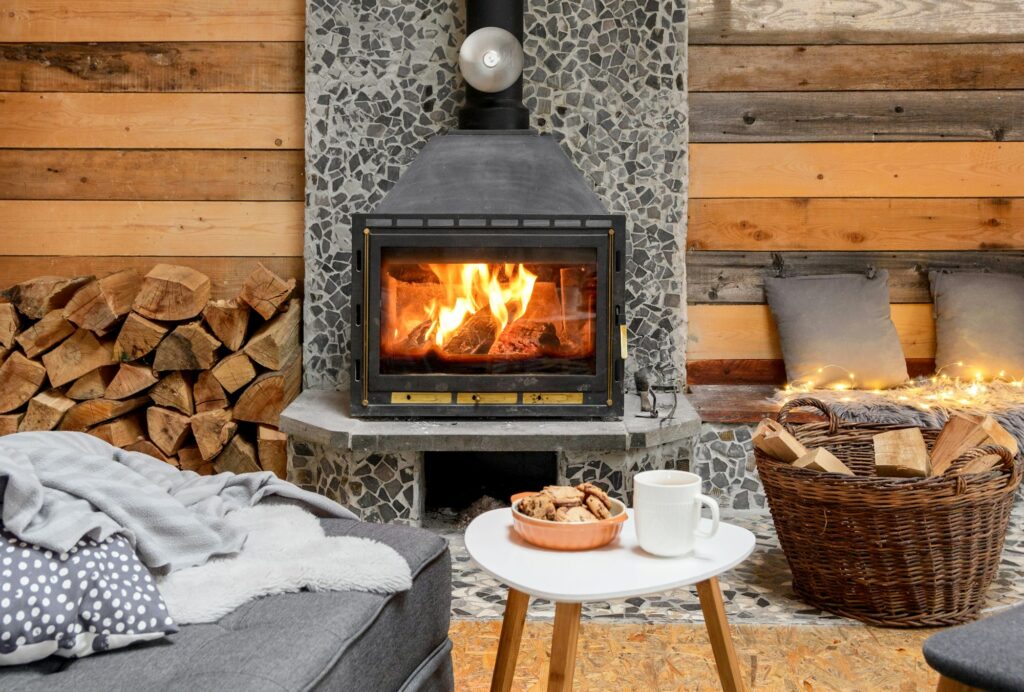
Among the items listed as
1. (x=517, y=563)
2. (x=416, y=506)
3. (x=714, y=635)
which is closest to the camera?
(x=517, y=563)

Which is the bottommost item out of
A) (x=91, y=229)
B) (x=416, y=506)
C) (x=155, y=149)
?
(x=416, y=506)

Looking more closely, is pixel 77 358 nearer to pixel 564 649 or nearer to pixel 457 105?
pixel 457 105

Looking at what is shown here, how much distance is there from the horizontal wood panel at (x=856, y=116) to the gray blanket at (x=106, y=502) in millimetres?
2409

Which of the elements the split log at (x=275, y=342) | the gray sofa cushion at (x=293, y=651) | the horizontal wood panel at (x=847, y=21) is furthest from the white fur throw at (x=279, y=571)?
the horizontal wood panel at (x=847, y=21)

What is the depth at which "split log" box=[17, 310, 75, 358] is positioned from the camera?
331 cm

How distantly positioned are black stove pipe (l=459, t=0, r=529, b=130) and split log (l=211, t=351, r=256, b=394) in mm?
1056

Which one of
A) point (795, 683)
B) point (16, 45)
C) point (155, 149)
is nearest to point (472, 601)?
point (795, 683)

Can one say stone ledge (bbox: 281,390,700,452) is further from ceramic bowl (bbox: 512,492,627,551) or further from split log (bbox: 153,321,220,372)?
ceramic bowl (bbox: 512,492,627,551)

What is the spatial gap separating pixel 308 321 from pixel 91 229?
2.87 ft

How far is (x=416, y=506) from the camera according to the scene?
2.98m

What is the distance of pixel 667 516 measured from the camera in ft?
4.92

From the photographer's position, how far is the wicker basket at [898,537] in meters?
2.30

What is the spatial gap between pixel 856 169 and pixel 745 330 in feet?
2.27

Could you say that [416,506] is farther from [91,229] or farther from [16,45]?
[16,45]
